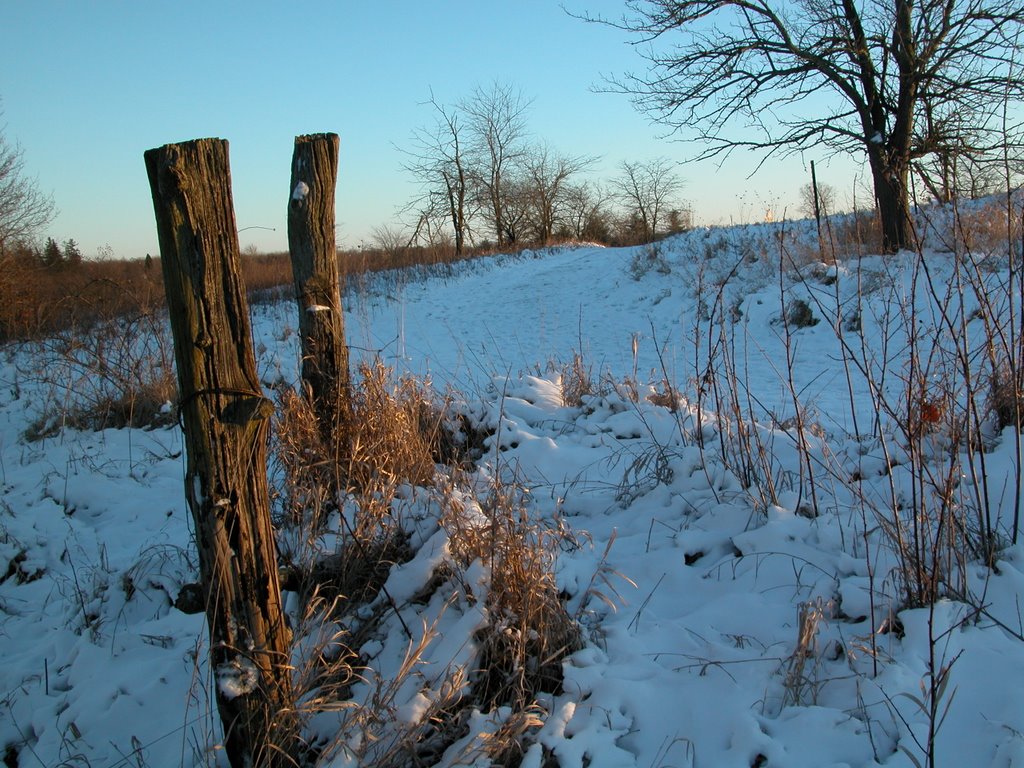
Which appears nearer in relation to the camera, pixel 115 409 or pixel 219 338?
pixel 219 338

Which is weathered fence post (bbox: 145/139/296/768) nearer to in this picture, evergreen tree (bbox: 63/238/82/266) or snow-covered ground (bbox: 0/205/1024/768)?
snow-covered ground (bbox: 0/205/1024/768)

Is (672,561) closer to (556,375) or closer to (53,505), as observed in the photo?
(556,375)

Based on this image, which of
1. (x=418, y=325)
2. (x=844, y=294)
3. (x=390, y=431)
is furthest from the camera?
(x=418, y=325)

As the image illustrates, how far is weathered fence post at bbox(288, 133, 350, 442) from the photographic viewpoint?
3.62m

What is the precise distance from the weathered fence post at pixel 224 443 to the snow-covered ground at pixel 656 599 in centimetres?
27

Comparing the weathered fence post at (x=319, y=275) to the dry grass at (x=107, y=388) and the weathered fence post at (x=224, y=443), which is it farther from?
the dry grass at (x=107, y=388)

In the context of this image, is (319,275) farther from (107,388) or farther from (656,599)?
(107,388)

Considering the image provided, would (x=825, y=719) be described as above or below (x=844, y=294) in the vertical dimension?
below

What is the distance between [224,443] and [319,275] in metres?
2.06

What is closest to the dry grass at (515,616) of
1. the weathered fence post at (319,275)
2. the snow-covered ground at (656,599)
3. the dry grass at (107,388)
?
the snow-covered ground at (656,599)

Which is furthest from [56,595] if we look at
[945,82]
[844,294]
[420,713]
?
[945,82]

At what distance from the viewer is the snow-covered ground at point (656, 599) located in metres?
1.96

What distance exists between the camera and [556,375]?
5910mm

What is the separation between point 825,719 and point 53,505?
4.70m
